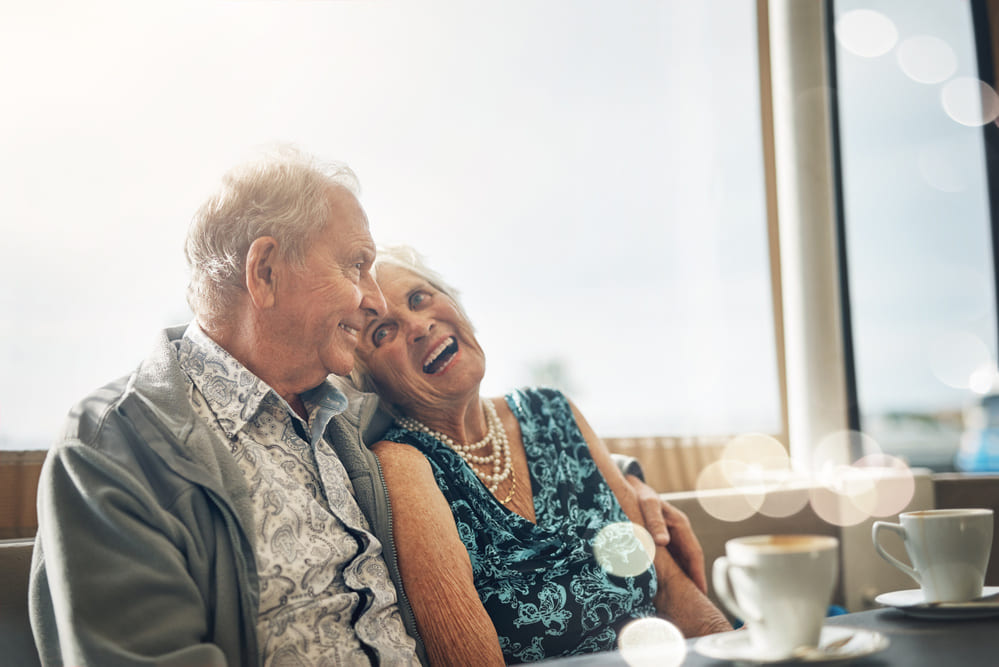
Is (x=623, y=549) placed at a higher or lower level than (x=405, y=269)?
lower

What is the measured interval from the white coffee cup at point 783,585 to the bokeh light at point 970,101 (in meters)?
3.03

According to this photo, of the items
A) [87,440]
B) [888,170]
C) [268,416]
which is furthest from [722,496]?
[888,170]

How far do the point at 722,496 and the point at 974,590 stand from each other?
3.65ft

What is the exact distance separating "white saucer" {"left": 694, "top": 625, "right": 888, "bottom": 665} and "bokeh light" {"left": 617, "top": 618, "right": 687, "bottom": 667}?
28mm

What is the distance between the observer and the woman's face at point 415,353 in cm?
146

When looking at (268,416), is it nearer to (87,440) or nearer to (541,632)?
(87,440)

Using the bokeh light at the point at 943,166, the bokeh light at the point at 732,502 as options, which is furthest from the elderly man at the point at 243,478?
the bokeh light at the point at 943,166

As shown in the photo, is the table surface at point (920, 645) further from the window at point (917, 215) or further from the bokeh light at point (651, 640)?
the window at point (917, 215)

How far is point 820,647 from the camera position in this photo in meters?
0.67

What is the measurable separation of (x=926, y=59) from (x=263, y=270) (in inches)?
122

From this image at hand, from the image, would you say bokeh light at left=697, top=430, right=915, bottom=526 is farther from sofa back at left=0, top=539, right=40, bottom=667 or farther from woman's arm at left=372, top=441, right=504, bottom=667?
sofa back at left=0, top=539, right=40, bottom=667

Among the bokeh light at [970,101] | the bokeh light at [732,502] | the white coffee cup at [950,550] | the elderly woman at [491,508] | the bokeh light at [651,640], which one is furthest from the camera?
the bokeh light at [970,101]

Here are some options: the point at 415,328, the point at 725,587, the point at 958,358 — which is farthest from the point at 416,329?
the point at 958,358

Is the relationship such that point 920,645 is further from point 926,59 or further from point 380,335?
point 926,59
